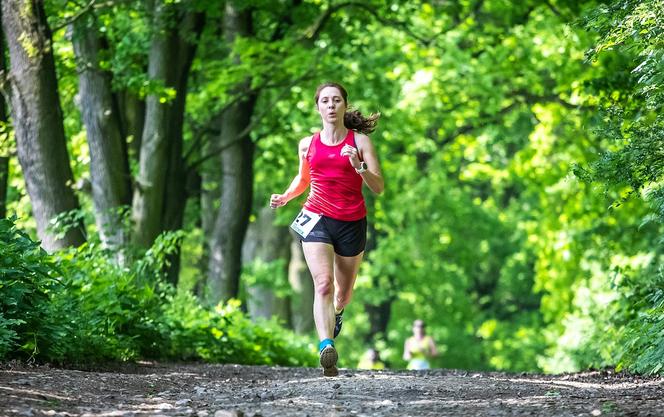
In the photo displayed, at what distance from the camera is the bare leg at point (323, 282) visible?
9570 millimetres

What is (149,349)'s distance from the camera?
12172mm

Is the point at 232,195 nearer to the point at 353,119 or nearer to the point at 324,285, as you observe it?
the point at 353,119

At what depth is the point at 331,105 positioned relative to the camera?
9.67 m

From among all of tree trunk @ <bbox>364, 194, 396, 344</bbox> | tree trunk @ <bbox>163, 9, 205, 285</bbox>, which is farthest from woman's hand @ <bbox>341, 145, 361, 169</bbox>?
tree trunk @ <bbox>364, 194, 396, 344</bbox>

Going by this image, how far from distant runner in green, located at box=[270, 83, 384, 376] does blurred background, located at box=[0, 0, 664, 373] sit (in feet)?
6.24

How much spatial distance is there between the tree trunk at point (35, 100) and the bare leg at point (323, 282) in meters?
4.38

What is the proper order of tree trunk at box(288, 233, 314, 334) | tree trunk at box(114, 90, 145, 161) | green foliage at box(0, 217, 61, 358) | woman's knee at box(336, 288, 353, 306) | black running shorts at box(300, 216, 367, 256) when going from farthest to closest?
tree trunk at box(288, 233, 314, 334), tree trunk at box(114, 90, 145, 161), woman's knee at box(336, 288, 353, 306), black running shorts at box(300, 216, 367, 256), green foliage at box(0, 217, 61, 358)

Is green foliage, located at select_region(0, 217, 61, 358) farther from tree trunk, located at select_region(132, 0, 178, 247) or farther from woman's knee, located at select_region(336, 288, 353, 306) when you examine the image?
tree trunk, located at select_region(132, 0, 178, 247)

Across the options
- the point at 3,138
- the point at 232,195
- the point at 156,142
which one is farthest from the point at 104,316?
the point at 232,195

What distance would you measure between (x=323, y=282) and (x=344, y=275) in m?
0.61

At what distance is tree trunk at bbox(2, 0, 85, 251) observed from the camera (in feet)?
43.3

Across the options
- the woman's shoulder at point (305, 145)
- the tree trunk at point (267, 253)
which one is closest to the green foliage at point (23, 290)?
the woman's shoulder at point (305, 145)

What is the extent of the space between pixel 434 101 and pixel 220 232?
8084 millimetres

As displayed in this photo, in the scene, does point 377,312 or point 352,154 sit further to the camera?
point 377,312
